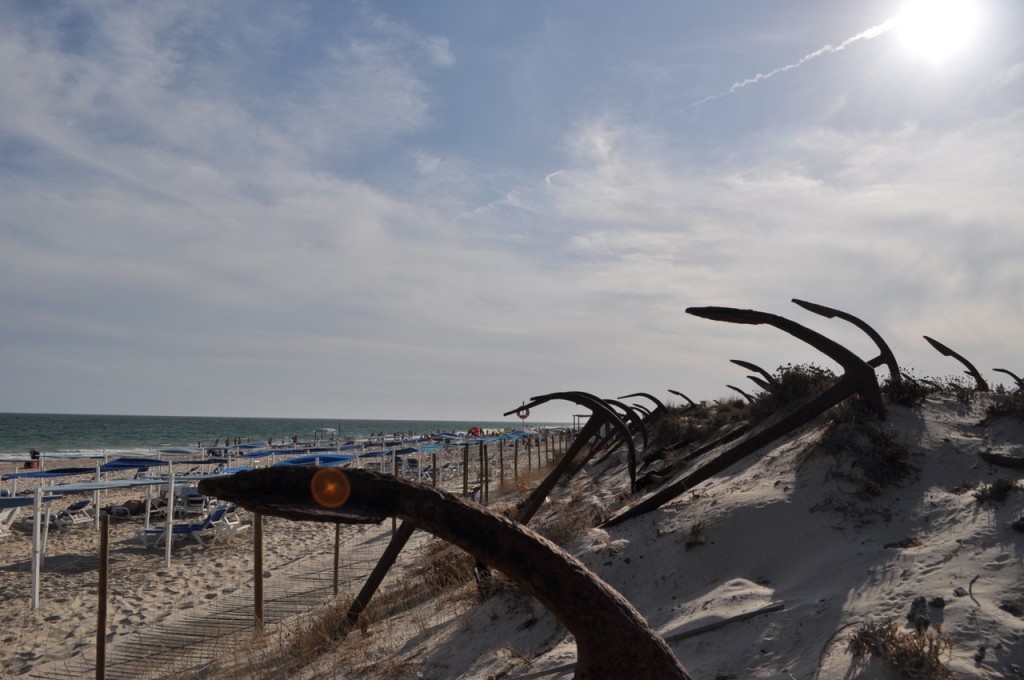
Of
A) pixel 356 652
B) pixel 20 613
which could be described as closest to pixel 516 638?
pixel 356 652

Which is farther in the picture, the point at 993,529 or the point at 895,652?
the point at 993,529

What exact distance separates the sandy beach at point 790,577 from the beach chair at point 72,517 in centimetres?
880

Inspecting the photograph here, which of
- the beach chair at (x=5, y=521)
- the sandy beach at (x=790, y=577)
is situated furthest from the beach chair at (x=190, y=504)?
the sandy beach at (x=790, y=577)

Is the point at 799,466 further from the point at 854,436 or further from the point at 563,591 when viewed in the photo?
the point at 563,591

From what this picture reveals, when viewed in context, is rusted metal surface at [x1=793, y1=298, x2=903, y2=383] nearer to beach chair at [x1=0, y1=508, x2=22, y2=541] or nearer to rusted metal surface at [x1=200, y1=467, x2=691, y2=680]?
rusted metal surface at [x1=200, y1=467, x2=691, y2=680]

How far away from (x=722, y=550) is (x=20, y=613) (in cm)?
948

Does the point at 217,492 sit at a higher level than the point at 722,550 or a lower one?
higher

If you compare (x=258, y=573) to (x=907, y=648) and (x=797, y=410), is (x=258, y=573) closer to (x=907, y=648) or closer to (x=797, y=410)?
(x=797, y=410)

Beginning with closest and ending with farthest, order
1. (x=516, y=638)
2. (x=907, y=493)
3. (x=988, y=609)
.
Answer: (x=988, y=609) < (x=516, y=638) < (x=907, y=493)

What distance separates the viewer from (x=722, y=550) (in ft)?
19.2

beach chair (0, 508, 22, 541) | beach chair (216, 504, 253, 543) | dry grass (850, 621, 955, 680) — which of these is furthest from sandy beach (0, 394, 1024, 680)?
beach chair (0, 508, 22, 541)

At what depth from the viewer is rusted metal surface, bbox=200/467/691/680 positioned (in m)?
1.94

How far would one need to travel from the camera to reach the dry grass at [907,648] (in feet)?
11.2

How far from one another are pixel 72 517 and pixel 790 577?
17.6m
